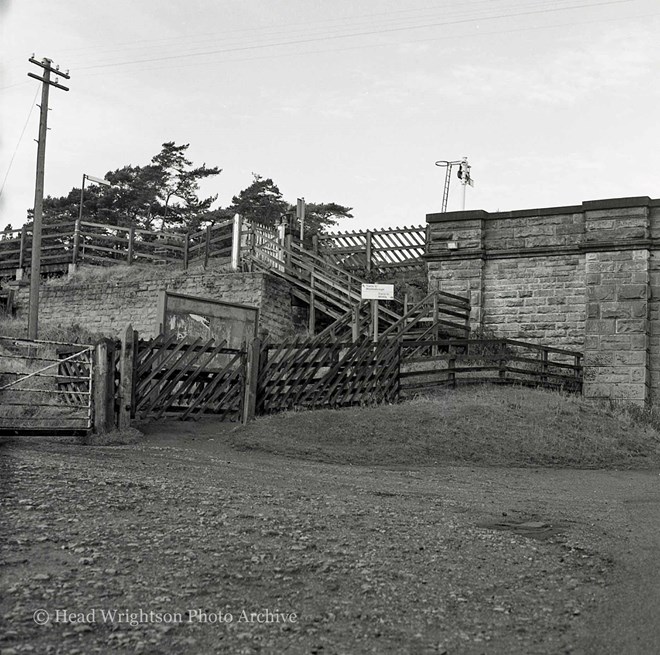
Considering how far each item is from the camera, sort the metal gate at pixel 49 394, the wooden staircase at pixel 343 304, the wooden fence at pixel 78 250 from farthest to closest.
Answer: the wooden fence at pixel 78 250
the wooden staircase at pixel 343 304
the metal gate at pixel 49 394

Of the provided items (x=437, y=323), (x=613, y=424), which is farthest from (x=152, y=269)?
(x=613, y=424)

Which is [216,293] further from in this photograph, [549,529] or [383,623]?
[383,623]

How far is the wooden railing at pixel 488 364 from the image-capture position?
1845cm

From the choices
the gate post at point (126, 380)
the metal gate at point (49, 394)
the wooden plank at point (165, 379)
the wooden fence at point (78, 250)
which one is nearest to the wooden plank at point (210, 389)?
the wooden plank at point (165, 379)

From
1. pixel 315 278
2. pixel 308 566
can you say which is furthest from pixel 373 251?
pixel 308 566

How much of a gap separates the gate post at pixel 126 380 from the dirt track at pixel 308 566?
3.75 metres

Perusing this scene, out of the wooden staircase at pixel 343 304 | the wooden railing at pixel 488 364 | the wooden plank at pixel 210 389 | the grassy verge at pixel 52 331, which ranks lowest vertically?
the wooden plank at pixel 210 389

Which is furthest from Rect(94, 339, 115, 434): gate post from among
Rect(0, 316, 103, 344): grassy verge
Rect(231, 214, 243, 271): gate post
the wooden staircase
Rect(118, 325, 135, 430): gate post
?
Rect(231, 214, 243, 271): gate post

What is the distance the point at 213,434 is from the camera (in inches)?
551

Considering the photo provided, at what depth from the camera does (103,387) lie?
1320cm

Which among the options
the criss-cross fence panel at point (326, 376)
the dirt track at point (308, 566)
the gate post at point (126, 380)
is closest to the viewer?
the dirt track at point (308, 566)

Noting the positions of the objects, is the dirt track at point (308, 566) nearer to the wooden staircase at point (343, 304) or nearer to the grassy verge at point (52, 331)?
the wooden staircase at point (343, 304)

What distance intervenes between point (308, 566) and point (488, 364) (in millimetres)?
14499

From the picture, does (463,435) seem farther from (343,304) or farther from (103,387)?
(343,304)
